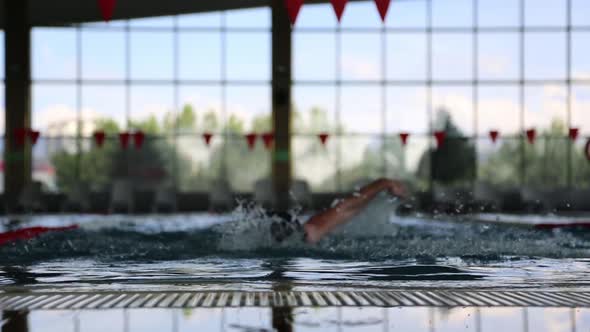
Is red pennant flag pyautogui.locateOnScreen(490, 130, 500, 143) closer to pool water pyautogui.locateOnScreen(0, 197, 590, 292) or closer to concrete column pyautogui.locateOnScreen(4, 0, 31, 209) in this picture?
pool water pyautogui.locateOnScreen(0, 197, 590, 292)

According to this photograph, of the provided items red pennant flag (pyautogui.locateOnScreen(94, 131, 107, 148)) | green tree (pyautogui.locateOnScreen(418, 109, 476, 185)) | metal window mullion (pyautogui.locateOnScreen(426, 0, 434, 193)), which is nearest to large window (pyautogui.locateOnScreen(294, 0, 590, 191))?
green tree (pyautogui.locateOnScreen(418, 109, 476, 185))

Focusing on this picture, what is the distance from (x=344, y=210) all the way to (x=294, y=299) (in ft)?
12.3

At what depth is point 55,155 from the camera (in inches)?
1909

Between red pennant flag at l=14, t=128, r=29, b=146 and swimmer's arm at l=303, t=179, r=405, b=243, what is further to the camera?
red pennant flag at l=14, t=128, r=29, b=146

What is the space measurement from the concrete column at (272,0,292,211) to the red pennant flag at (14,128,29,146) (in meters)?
5.02

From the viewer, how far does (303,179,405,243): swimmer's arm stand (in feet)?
22.0

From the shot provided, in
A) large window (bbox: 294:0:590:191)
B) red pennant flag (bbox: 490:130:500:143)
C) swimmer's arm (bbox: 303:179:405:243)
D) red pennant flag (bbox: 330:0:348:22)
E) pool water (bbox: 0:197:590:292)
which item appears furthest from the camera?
large window (bbox: 294:0:590:191)

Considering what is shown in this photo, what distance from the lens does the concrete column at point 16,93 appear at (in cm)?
1603

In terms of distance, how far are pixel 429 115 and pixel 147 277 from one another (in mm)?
13218

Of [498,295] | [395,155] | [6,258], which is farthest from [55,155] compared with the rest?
[498,295]

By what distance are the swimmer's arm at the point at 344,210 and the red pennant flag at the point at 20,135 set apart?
10.6 metres

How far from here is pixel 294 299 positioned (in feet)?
11.0

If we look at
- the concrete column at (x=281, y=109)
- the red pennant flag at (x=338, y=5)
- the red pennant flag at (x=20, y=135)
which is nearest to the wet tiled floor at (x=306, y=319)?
the red pennant flag at (x=338, y=5)

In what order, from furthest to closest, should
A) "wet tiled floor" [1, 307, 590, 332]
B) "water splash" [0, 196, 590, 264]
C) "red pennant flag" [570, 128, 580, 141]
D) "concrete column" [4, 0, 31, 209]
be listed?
"concrete column" [4, 0, 31, 209] → "red pennant flag" [570, 128, 580, 141] → "water splash" [0, 196, 590, 264] → "wet tiled floor" [1, 307, 590, 332]
